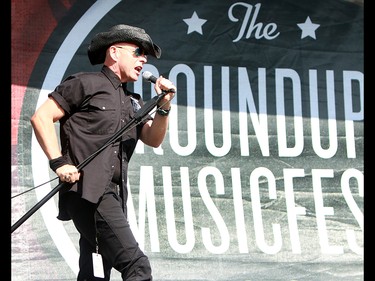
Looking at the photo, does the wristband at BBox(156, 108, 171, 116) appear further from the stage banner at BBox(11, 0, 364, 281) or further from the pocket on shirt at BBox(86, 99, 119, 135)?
the stage banner at BBox(11, 0, 364, 281)

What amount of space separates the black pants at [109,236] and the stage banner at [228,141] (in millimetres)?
1347

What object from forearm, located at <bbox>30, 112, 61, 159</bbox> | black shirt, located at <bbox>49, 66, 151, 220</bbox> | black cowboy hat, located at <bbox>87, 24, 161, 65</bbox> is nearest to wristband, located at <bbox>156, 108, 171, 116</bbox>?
black shirt, located at <bbox>49, 66, 151, 220</bbox>

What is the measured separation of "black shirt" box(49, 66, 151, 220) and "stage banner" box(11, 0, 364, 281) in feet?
4.58

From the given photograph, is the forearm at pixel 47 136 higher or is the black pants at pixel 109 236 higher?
the forearm at pixel 47 136

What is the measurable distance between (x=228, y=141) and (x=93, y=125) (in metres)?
1.92

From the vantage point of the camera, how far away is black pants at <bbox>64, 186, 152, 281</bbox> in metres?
4.63

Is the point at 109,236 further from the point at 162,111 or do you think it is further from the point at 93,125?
the point at 162,111

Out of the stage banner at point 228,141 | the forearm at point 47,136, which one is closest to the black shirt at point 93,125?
the forearm at point 47,136

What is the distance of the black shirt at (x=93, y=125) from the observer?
4.76 metres

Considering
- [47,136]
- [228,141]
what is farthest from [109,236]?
[228,141]

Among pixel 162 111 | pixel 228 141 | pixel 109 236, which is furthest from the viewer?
pixel 228 141

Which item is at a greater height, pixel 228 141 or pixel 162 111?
pixel 162 111

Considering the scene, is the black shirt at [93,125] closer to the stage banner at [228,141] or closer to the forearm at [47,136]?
the forearm at [47,136]

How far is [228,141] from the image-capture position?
662 centimetres
